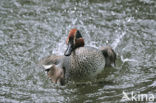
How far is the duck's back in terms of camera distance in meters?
5.33

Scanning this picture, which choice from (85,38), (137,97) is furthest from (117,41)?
(137,97)

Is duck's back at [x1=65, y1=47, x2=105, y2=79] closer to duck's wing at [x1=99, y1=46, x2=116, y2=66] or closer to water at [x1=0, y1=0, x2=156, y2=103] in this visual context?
water at [x1=0, y1=0, x2=156, y2=103]

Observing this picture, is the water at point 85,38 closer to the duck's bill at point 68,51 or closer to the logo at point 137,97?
the logo at point 137,97

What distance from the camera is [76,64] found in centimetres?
536

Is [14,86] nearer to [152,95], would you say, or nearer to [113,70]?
[113,70]

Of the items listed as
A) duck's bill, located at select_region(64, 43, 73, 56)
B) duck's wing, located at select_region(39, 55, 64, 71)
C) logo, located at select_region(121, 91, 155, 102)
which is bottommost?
logo, located at select_region(121, 91, 155, 102)

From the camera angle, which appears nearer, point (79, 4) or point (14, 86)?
point (14, 86)

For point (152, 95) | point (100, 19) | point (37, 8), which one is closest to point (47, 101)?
point (152, 95)

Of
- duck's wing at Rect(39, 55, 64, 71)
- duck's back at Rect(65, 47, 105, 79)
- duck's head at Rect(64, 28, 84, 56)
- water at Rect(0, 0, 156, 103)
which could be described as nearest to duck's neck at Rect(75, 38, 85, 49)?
→ duck's head at Rect(64, 28, 84, 56)

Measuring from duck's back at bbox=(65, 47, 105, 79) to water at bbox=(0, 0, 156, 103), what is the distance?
0.21 metres

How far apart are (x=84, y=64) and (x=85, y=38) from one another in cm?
204

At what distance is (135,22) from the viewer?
779 cm

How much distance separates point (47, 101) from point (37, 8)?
14.4 feet

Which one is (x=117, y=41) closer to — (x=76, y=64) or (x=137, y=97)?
(x=76, y=64)
